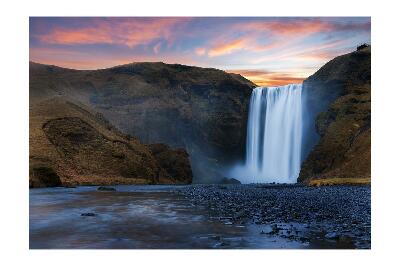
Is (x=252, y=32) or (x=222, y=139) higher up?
(x=252, y=32)

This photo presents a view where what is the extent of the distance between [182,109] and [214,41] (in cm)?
5109

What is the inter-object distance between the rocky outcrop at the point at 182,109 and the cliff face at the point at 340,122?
11911 mm

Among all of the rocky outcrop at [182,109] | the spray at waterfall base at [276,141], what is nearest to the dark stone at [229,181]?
the spray at waterfall base at [276,141]

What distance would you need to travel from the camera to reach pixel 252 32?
57.5 ft

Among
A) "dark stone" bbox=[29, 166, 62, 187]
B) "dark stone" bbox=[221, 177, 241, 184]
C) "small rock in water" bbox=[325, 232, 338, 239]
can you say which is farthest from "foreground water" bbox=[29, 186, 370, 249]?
"dark stone" bbox=[221, 177, 241, 184]

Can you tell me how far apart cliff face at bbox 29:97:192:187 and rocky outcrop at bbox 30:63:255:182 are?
862 cm

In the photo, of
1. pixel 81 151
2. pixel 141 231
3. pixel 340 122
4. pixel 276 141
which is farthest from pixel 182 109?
pixel 141 231

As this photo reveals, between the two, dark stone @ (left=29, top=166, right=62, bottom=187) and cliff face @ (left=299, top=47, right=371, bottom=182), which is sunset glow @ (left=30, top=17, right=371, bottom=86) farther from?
dark stone @ (left=29, top=166, right=62, bottom=187)

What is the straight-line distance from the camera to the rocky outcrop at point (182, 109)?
59.9m

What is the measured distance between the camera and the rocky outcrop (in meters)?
59.9
